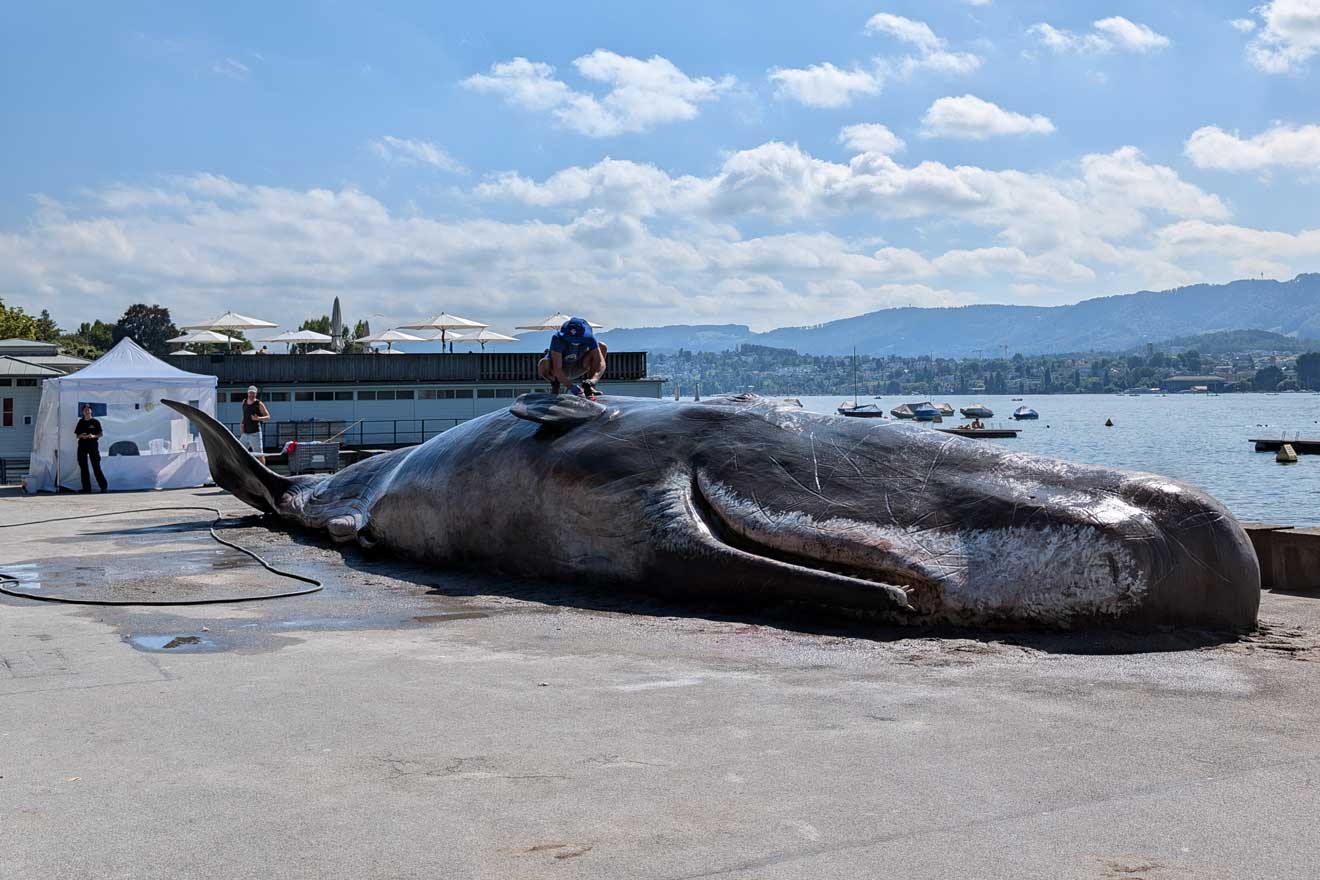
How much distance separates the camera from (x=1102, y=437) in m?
130

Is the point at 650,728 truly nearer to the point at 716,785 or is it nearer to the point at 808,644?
the point at 716,785

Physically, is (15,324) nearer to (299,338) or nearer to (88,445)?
(299,338)

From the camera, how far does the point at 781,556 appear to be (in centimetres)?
982

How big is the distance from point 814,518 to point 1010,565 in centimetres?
158

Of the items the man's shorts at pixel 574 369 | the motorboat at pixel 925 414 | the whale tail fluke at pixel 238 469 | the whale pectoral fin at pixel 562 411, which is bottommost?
the motorboat at pixel 925 414

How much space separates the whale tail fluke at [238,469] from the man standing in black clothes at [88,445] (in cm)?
851

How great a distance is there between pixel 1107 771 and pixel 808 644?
3.33 metres

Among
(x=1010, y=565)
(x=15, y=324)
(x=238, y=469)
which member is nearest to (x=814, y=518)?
(x=1010, y=565)

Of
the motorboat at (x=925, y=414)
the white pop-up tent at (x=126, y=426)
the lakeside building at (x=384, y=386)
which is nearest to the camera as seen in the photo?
the white pop-up tent at (x=126, y=426)

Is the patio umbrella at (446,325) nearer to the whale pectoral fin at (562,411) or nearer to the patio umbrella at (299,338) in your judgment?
the patio umbrella at (299,338)

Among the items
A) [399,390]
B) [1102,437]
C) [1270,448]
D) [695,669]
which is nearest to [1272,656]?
[695,669]

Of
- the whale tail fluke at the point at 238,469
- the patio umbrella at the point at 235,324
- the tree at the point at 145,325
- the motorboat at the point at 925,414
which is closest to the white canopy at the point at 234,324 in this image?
the patio umbrella at the point at 235,324

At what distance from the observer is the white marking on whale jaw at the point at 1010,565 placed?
28.4ft

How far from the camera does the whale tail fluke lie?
16625 millimetres
